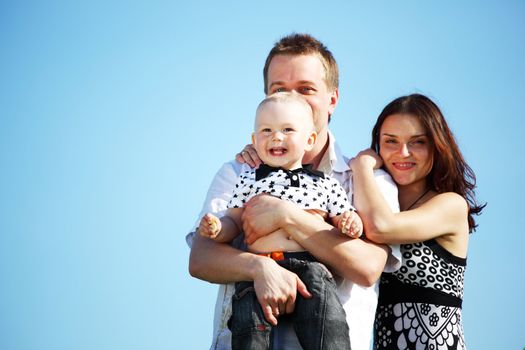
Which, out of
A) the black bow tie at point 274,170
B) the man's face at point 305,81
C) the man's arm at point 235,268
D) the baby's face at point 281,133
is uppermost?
the man's face at point 305,81

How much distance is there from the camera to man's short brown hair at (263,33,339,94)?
230 inches

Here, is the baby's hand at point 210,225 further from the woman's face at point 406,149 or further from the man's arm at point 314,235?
the woman's face at point 406,149

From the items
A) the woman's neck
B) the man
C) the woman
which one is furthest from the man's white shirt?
the woman's neck

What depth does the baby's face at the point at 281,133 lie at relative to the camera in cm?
462

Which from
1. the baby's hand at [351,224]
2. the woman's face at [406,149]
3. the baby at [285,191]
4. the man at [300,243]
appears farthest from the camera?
the woman's face at [406,149]

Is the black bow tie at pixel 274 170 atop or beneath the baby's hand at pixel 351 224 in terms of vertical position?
atop

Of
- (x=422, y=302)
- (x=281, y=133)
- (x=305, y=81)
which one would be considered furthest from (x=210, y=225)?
(x=422, y=302)

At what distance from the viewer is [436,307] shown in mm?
5363

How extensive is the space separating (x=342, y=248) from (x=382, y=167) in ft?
4.96

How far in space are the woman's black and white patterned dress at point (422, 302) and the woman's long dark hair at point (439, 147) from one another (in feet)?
2.01

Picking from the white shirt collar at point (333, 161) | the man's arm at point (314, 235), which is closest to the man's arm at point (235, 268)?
the man's arm at point (314, 235)

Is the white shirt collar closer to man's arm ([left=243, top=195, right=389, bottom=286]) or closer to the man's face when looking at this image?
the man's face

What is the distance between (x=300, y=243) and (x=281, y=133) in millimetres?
794

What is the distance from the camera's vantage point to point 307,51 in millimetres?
5812
